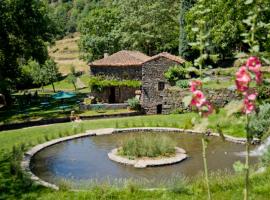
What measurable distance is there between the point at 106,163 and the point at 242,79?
14.8 m

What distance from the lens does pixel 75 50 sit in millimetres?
120000

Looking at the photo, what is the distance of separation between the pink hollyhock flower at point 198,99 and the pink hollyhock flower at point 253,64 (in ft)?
2.34

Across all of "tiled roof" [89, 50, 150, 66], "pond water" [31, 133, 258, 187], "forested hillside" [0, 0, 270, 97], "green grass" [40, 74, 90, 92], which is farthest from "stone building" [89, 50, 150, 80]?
"green grass" [40, 74, 90, 92]

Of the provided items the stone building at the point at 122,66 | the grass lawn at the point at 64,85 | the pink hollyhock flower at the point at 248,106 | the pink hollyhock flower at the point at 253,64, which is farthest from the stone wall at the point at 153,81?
the pink hollyhock flower at the point at 253,64

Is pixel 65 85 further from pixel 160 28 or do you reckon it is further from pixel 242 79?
pixel 242 79

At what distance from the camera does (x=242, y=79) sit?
5406 millimetres

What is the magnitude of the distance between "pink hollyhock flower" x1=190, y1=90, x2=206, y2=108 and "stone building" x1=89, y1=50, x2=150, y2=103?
36.8m

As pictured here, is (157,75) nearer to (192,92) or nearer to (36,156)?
(36,156)

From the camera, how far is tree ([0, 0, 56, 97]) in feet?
152

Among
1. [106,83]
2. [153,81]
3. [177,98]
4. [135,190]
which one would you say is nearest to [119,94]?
[106,83]

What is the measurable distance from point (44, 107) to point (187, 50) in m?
17.2

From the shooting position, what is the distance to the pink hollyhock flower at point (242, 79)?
5379 millimetres

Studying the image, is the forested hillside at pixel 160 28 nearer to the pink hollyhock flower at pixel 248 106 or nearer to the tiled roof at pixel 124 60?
the tiled roof at pixel 124 60

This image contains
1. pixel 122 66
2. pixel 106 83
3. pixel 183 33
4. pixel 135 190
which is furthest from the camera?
pixel 183 33
